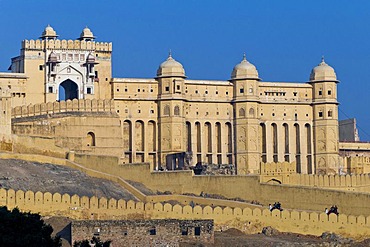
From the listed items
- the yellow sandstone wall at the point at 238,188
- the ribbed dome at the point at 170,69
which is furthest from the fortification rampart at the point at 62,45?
the yellow sandstone wall at the point at 238,188

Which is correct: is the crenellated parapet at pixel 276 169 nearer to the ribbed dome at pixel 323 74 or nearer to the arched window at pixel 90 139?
the arched window at pixel 90 139

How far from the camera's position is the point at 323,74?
300 feet

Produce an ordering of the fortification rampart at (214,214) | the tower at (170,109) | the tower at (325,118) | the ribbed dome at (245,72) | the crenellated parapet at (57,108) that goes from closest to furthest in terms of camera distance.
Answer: the fortification rampart at (214,214) → the crenellated parapet at (57,108) → the tower at (170,109) → the ribbed dome at (245,72) → the tower at (325,118)

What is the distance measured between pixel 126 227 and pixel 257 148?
33768mm

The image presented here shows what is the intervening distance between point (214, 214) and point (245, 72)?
27.3 metres

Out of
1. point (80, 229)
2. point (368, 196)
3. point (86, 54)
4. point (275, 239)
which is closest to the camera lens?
point (80, 229)

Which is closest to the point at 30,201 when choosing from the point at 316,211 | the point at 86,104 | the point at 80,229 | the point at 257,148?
the point at 80,229

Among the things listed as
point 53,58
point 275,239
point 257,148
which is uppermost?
point 53,58

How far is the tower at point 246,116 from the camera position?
87750mm

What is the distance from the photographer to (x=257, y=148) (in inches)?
3462

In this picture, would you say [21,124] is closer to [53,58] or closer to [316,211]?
[53,58]

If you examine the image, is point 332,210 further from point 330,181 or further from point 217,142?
point 217,142

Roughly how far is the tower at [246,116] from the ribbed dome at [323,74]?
4589mm

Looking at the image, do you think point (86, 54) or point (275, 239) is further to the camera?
point (86, 54)
